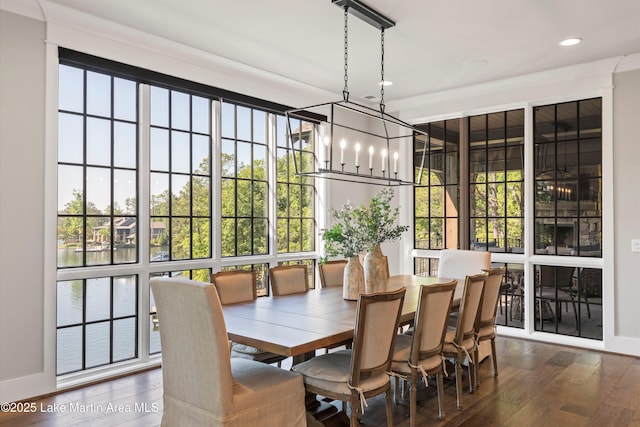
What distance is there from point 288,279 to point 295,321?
1.15 meters

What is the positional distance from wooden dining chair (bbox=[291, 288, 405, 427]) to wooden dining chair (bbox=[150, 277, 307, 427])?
143mm

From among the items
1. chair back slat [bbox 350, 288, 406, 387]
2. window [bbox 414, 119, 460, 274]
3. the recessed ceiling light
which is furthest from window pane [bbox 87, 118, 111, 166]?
the recessed ceiling light

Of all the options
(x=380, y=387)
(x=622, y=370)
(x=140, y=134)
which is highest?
(x=140, y=134)

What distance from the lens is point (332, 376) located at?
2.54m

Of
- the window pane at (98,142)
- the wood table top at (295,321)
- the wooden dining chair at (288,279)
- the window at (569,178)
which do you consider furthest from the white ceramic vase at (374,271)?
the window at (569,178)

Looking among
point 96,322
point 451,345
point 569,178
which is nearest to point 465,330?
point 451,345

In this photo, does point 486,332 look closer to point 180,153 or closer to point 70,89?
point 180,153

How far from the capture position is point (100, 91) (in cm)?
384

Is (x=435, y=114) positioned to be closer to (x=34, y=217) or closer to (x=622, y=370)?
(x=622, y=370)

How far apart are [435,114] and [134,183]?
3646 millimetres

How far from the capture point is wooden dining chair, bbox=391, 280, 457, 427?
2777 mm

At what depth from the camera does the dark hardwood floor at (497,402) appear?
297 centimetres

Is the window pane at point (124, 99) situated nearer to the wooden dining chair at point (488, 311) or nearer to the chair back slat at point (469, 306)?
the chair back slat at point (469, 306)

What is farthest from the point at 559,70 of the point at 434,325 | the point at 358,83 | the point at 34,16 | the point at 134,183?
the point at 34,16
